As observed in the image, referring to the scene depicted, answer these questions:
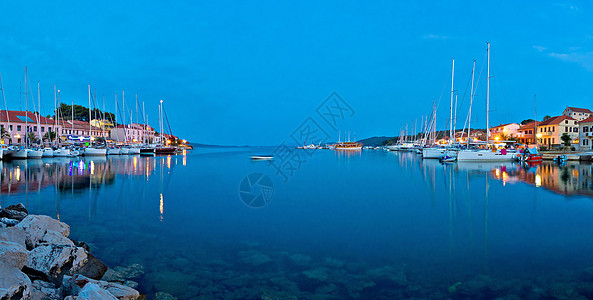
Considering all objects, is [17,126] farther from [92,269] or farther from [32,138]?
[92,269]

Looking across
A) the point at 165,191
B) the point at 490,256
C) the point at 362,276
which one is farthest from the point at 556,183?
Answer: the point at 165,191

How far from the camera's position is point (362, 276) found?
650 centimetres

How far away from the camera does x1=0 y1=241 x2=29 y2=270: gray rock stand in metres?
5.00

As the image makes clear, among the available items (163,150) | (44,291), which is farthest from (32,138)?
(44,291)

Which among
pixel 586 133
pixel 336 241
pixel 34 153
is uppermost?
pixel 586 133

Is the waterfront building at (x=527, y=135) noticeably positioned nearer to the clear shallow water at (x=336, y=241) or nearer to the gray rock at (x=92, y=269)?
the clear shallow water at (x=336, y=241)

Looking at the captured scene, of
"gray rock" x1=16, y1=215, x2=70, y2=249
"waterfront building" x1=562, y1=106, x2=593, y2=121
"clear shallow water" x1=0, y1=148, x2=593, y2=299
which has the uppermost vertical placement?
"waterfront building" x1=562, y1=106, x2=593, y2=121

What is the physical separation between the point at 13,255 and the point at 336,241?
6.64 m

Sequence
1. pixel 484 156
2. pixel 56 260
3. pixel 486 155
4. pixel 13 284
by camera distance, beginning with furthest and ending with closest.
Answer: pixel 486 155, pixel 484 156, pixel 56 260, pixel 13 284

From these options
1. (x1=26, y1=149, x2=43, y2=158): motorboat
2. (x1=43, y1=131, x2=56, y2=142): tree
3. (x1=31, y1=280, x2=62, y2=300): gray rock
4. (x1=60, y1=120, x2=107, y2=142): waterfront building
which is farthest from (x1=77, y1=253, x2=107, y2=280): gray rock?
(x1=43, y1=131, x2=56, y2=142): tree

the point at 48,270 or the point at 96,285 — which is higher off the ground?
the point at 96,285

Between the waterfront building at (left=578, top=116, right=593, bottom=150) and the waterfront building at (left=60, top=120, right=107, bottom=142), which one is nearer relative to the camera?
the waterfront building at (left=578, top=116, right=593, bottom=150)

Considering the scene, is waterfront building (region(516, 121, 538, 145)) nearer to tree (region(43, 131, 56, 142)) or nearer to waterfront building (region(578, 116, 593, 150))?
waterfront building (region(578, 116, 593, 150))

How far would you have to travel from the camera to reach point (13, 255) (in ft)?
16.7
